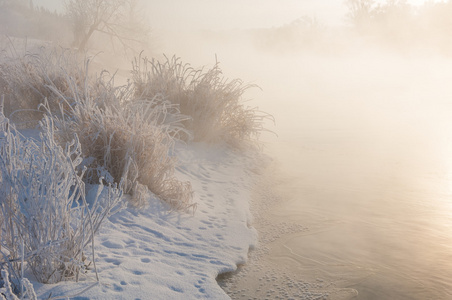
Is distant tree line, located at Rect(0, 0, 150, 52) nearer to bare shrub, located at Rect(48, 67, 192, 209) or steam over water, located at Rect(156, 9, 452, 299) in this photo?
steam over water, located at Rect(156, 9, 452, 299)

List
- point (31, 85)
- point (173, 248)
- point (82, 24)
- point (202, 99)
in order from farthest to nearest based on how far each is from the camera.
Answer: point (82, 24), point (202, 99), point (31, 85), point (173, 248)

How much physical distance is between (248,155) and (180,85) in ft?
3.67

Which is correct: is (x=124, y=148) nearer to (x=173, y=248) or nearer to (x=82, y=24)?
(x=173, y=248)

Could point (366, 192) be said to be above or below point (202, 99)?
below

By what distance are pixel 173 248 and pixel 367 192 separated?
2160mm

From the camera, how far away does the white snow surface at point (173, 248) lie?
2.27 metres

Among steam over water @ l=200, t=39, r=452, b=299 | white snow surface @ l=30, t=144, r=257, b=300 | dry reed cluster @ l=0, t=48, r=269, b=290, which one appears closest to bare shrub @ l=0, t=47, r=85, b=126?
dry reed cluster @ l=0, t=48, r=269, b=290

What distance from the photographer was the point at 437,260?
3.01m

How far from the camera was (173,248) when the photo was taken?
2.90m


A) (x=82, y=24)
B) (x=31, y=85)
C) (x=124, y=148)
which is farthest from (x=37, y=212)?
(x=82, y=24)

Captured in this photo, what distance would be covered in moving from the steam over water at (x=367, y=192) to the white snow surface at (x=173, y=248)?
343mm

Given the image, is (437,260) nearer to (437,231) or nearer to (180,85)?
(437,231)

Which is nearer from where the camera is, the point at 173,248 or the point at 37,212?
the point at 37,212

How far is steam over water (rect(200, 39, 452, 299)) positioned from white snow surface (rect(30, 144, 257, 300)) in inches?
13.5
